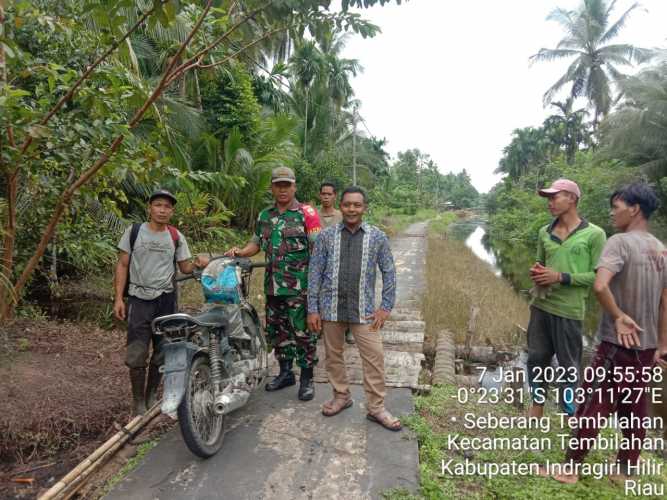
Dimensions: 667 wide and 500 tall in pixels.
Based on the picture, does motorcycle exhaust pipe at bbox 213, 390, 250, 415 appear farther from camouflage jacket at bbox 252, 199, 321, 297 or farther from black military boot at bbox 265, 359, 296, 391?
camouflage jacket at bbox 252, 199, 321, 297

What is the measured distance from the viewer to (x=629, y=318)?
92.2 inches

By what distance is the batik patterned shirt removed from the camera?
288 centimetres

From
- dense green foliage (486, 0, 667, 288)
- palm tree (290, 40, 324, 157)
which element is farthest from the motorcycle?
palm tree (290, 40, 324, 157)

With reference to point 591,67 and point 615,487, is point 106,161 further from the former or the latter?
point 591,67

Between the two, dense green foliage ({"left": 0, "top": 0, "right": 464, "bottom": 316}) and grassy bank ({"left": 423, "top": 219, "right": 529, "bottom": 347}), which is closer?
dense green foliage ({"left": 0, "top": 0, "right": 464, "bottom": 316})

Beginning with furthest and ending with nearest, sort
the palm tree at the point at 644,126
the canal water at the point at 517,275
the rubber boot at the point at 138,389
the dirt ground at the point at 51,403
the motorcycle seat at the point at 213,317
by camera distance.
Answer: the palm tree at the point at 644,126 → the canal water at the point at 517,275 → the rubber boot at the point at 138,389 → the dirt ground at the point at 51,403 → the motorcycle seat at the point at 213,317

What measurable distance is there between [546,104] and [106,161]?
30554 millimetres

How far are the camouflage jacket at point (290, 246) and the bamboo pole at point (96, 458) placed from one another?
→ 46.9 inches

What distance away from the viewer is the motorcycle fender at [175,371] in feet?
7.57

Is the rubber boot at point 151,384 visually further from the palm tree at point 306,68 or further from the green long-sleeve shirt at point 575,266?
the palm tree at point 306,68

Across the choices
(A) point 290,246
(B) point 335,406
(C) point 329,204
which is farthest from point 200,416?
(C) point 329,204

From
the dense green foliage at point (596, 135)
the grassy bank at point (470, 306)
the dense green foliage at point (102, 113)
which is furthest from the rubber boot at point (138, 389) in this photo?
the dense green foliage at point (596, 135)

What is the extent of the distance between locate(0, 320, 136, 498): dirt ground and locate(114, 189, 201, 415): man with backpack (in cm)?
48

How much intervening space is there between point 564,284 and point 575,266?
14 cm
